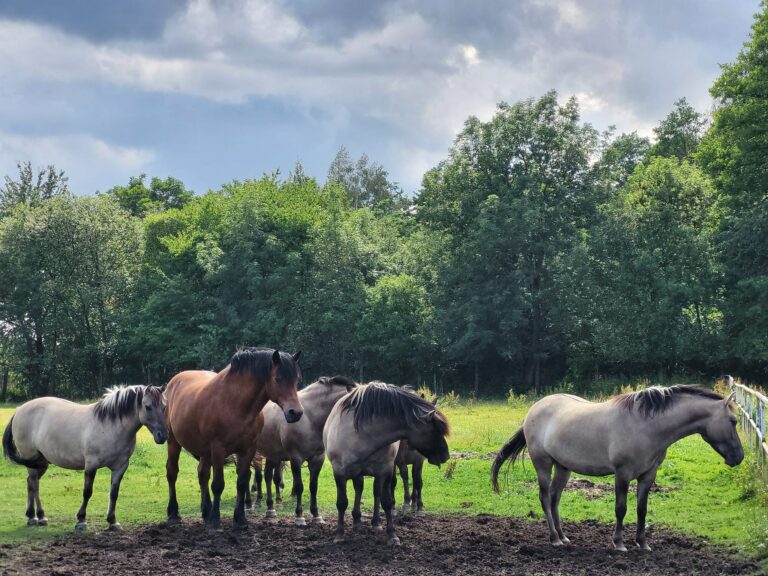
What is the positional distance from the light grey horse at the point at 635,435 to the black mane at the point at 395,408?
142cm

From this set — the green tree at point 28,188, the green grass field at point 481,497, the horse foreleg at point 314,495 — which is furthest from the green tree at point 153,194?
the horse foreleg at point 314,495

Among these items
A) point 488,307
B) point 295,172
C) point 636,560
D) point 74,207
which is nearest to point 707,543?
point 636,560

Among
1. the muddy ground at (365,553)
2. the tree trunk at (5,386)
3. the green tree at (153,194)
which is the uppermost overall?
the green tree at (153,194)

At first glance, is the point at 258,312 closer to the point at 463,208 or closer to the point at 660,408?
the point at 463,208

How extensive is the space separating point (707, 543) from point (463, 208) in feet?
105

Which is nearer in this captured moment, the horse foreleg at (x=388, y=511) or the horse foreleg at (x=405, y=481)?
the horse foreleg at (x=388, y=511)

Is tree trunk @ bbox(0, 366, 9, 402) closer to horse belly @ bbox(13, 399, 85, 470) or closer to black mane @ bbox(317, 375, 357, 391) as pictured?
horse belly @ bbox(13, 399, 85, 470)

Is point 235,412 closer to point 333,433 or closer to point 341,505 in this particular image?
point 333,433

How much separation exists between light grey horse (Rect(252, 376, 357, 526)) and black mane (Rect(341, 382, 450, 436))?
1.62 metres

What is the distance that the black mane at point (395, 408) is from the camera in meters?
9.17

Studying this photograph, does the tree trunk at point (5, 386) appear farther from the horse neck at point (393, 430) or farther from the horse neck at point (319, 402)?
the horse neck at point (393, 430)

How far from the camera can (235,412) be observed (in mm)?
10008

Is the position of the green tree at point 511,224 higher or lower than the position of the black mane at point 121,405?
higher

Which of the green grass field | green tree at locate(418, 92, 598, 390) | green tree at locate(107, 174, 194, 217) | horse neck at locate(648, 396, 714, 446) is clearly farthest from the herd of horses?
green tree at locate(107, 174, 194, 217)
